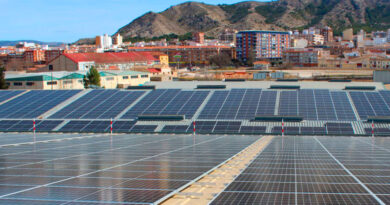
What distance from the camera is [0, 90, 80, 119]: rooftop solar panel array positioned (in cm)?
4219

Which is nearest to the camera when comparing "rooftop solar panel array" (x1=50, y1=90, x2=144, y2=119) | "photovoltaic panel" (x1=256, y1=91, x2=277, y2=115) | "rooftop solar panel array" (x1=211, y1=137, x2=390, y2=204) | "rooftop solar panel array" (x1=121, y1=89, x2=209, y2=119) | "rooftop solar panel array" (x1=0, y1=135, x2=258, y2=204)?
"rooftop solar panel array" (x1=0, y1=135, x2=258, y2=204)

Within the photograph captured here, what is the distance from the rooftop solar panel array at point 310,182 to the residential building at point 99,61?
326 feet

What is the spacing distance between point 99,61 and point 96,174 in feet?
385

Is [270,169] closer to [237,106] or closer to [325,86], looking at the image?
[237,106]

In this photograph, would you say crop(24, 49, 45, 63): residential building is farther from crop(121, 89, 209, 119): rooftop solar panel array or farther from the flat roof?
crop(121, 89, 209, 119): rooftop solar panel array

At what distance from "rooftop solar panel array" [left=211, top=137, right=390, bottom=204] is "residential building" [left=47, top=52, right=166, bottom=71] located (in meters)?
99.3

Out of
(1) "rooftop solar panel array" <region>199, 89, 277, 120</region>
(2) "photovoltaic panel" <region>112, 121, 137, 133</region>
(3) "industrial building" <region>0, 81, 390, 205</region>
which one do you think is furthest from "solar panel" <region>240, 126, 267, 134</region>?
(2) "photovoltaic panel" <region>112, 121, 137, 133</region>

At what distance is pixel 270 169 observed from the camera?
14.7m

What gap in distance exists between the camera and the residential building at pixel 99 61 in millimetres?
111500

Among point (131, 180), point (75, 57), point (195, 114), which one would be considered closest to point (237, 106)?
point (195, 114)

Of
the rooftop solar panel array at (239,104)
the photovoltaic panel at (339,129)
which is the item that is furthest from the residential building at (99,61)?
the photovoltaic panel at (339,129)

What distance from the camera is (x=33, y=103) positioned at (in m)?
45.6

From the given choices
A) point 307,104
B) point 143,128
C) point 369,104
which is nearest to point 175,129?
point 143,128

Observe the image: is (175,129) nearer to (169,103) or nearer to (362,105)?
(169,103)
